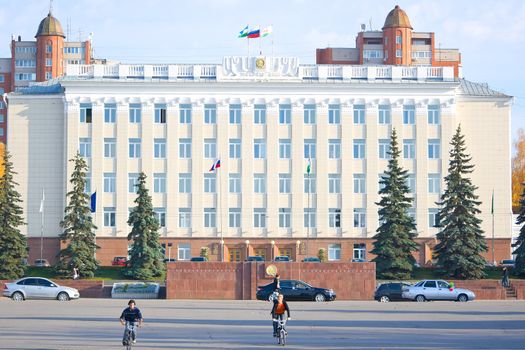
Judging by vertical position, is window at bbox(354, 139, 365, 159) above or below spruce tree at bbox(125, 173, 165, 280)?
above

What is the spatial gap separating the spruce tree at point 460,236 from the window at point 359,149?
64.0 feet

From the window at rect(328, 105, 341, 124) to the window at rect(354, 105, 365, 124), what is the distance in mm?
1394

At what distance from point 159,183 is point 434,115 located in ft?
80.4

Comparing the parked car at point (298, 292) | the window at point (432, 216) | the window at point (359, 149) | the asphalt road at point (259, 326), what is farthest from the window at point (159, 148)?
the asphalt road at point (259, 326)

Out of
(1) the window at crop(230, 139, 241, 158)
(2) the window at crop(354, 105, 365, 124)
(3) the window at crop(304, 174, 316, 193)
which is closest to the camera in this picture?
(3) the window at crop(304, 174, 316, 193)

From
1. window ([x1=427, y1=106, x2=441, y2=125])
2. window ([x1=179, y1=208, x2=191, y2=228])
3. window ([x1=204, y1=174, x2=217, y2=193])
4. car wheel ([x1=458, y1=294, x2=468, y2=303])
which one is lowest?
car wheel ([x1=458, y1=294, x2=468, y2=303])

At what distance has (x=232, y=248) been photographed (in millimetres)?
93688

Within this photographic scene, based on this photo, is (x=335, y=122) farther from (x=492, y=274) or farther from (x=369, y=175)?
(x=492, y=274)

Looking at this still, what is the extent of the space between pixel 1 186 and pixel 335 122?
3101 cm

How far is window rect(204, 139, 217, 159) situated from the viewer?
9444 centimetres

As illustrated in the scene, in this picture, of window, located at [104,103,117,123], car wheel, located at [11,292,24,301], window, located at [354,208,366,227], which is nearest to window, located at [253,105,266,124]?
window, located at [354,208,366,227]

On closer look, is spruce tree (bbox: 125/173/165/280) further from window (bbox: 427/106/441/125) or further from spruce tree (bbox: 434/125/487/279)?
window (bbox: 427/106/441/125)

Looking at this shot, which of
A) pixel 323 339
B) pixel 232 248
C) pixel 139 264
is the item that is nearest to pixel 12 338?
pixel 323 339

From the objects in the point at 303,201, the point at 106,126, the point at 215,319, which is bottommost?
the point at 215,319
